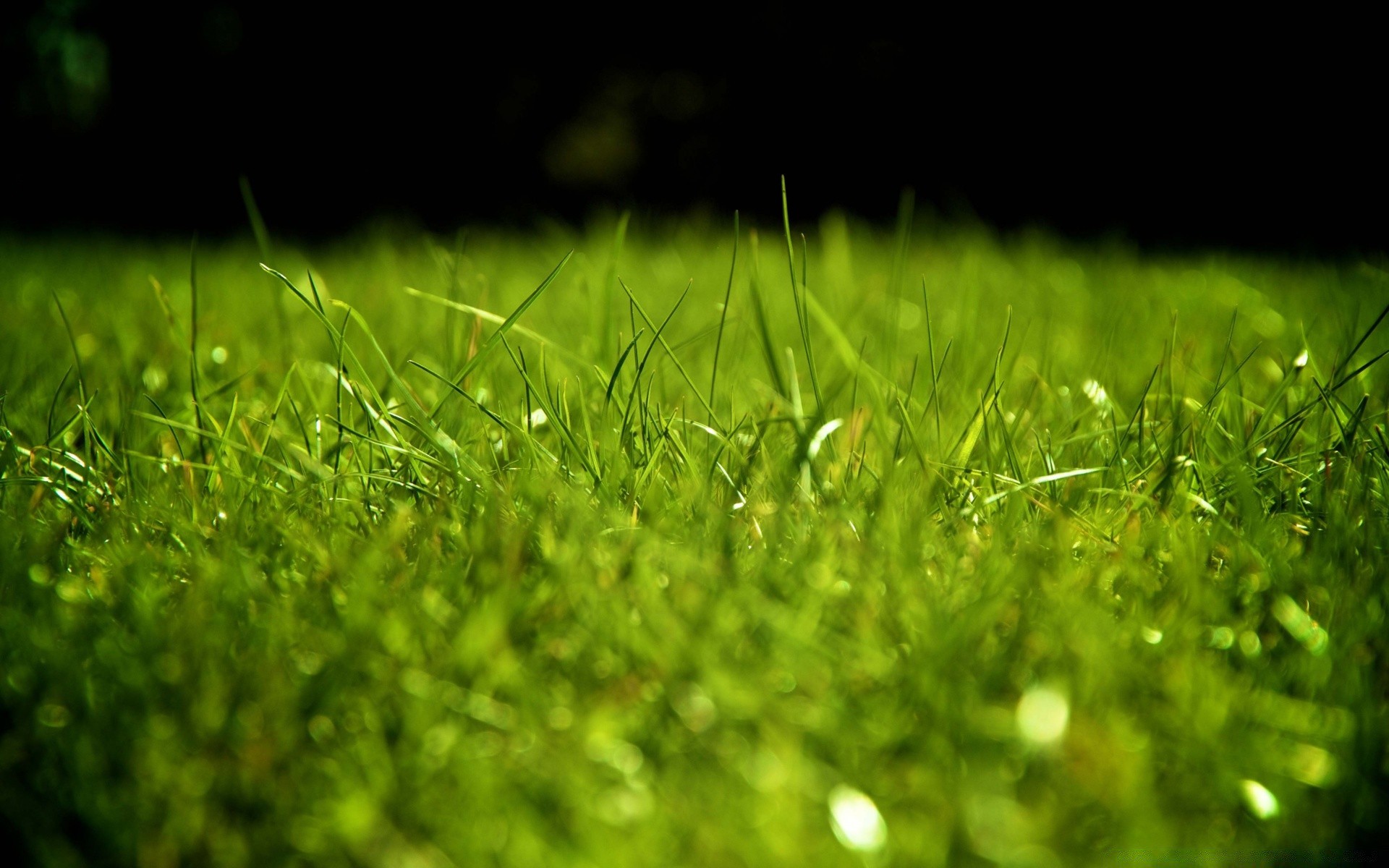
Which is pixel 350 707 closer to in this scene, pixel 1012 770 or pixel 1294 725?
pixel 1012 770

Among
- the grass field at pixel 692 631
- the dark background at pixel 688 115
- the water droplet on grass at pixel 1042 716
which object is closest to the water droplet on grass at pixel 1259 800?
the grass field at pixel 692 631

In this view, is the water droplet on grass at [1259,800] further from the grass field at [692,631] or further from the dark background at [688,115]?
the dark background at [688,115]

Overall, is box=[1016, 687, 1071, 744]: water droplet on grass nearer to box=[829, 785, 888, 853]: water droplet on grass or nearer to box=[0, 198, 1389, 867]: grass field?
box=[0, 198, 1389, 867]: grass field

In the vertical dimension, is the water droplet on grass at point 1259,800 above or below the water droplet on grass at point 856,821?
above

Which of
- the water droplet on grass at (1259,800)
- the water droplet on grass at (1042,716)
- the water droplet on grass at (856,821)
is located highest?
the water droplet on grass at (1042,716)

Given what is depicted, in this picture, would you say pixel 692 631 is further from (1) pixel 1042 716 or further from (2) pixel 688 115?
(2) pixel 688 115

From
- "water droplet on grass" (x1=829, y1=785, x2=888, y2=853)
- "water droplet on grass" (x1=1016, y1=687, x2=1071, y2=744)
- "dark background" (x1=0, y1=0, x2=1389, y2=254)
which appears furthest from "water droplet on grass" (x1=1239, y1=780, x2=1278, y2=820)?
"dark background" (x1=0, y1=0, x2=1389, y2=254)

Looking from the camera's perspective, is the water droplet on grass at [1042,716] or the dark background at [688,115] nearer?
the water droplet on grass at [1042,716]
